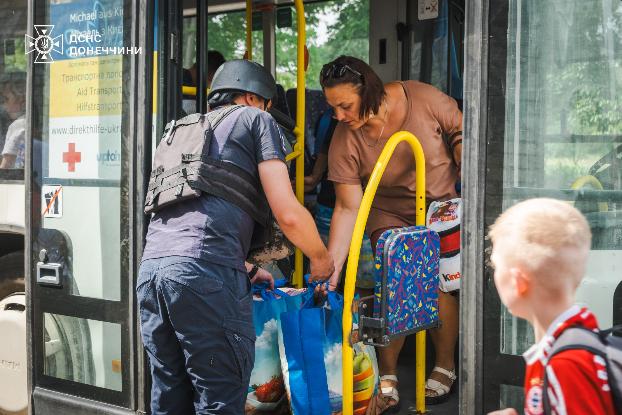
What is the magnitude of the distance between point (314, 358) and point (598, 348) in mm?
1673

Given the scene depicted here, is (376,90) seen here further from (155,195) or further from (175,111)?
(155,195)

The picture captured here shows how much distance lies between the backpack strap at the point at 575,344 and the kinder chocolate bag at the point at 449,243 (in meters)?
1.90

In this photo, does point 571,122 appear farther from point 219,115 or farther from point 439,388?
point 439,388

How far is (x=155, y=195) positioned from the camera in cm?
261

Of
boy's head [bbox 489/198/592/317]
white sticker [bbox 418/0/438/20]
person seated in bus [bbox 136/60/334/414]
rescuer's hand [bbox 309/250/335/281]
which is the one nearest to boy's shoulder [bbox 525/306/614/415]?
boy's head [bbox 489/198/592/317]

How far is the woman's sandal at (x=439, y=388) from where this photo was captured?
136 inches

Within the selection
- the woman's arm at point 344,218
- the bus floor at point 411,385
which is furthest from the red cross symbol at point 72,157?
the bus floor at point 411,385

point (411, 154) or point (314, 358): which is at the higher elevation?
point (411, 154)

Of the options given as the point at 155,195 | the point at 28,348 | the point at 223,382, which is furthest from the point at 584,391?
the point at 28,348

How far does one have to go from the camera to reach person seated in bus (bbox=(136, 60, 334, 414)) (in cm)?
243

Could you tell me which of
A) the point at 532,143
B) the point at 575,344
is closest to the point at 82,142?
the point at 532,143

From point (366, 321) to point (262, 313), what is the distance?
433mm

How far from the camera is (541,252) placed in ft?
4.76

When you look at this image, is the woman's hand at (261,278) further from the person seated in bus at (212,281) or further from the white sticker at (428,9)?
the white sticker at (428,9)
